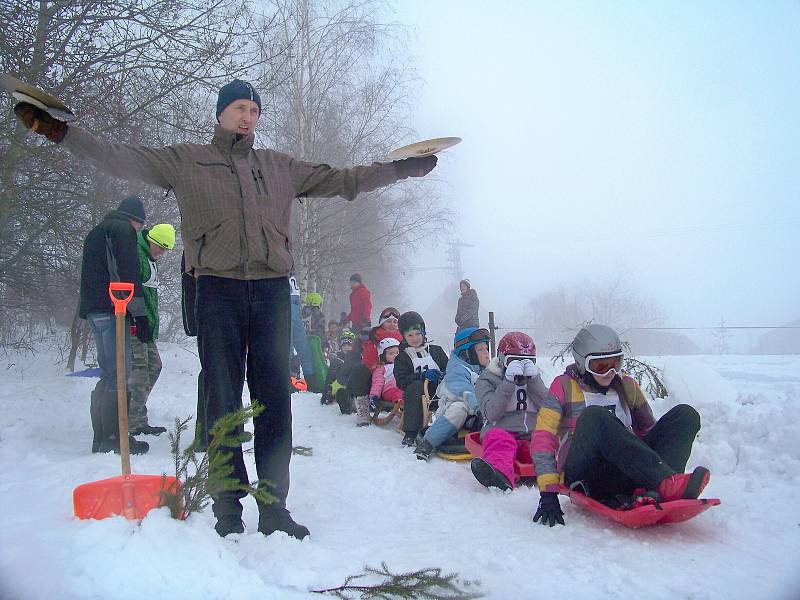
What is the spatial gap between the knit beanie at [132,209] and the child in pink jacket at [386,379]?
3104 millimetres

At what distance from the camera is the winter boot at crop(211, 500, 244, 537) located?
8.19 feet

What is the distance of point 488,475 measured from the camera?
A: 3.82 m

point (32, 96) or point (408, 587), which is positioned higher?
point (32, 96)

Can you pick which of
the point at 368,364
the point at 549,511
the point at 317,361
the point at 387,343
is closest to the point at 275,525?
the point at 549,511

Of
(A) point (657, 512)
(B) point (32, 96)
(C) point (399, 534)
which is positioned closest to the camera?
(B) point (32, 96)

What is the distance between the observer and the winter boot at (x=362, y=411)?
6723 millimetres

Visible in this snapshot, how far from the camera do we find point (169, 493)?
2.00m

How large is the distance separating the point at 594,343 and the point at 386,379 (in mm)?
3818

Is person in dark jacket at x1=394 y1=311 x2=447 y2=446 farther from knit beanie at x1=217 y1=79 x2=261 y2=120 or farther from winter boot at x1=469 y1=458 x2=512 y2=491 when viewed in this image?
knit beanie at x1=217 y1=79 x2=261 y2=120

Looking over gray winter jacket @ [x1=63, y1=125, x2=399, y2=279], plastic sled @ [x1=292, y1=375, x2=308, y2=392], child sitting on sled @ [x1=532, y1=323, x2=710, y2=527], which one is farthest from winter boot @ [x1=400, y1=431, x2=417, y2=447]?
plastic sled @ [x1=292, y1=375, x2=308, y2=392]

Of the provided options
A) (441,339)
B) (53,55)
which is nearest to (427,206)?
(53,55)

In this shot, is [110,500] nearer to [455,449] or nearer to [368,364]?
[455,449]

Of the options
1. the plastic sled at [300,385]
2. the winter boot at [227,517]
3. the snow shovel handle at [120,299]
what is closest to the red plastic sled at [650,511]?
the winter boot at [227,517]

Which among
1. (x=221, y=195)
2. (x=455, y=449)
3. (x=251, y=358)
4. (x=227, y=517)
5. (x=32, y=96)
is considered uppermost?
(x=32, y=96)
